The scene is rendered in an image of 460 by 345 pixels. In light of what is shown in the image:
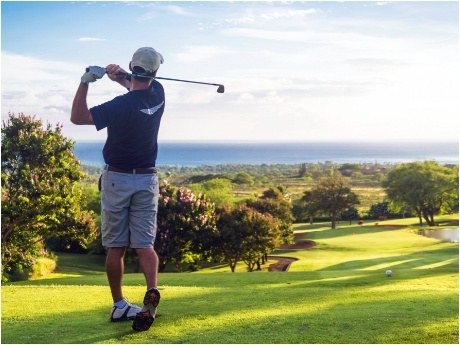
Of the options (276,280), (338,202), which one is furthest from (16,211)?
(338,202)

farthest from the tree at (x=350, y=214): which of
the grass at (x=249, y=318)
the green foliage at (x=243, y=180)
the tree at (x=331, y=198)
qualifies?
the grass at (x=249, y=318)

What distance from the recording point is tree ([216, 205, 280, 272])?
1405 inches

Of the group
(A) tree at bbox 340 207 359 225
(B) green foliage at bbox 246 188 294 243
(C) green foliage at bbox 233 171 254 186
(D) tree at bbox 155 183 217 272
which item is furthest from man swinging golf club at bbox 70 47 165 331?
(C) green foliage at bbox 233 171 254 186

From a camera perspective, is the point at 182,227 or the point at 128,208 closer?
the point at 128,208

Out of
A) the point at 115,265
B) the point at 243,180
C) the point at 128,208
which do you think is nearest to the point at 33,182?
the point at 115,265

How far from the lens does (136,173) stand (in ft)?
17.7

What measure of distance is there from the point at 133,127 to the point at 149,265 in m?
1.30

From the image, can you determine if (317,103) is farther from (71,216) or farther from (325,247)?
(71,216)

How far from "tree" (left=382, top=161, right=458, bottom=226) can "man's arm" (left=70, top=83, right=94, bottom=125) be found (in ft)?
195

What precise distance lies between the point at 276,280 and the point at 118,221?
12115 millimetres

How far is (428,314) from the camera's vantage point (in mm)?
6086

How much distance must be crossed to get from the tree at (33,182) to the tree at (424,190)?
45259 millimetres

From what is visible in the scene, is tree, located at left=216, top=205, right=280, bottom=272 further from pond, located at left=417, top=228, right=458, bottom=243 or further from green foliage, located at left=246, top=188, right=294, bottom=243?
pond, located at left=417, top=228, right=458, bottom=243

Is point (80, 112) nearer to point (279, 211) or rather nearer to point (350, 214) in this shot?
point (279, 211)
